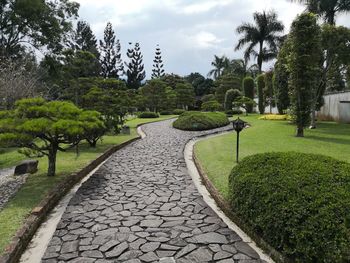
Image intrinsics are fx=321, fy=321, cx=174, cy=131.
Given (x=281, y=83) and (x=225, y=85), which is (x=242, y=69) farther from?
(x=281, y=83)

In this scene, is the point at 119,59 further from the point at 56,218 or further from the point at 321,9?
the point at 56,218

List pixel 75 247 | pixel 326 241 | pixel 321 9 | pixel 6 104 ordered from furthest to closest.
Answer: pixel 321 9 < pixel 6 104 < pixel 75 247 < pixel 326 241

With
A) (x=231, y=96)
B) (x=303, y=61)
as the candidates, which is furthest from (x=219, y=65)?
(x=303, y=61)

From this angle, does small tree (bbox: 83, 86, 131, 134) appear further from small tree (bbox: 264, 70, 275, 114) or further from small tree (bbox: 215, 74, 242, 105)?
small tree (bbox: 215, 74, 242, 105)

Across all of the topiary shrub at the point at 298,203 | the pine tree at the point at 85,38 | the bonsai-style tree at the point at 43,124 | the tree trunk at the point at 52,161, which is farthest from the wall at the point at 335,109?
the pine tree at the point at 85,38

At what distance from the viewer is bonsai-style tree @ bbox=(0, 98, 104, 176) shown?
21.6 ft

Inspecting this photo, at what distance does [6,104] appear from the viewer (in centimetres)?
1542

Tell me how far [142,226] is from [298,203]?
87.3 inches

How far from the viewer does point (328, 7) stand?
21844 millimetres

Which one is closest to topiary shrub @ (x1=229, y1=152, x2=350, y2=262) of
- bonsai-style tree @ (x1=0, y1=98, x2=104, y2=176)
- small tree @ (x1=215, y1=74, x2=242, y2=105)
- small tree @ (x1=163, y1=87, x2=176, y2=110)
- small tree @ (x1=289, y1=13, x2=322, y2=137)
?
bonsai-style tree @ (x1=0, y1=98, x2=104, y2=176)

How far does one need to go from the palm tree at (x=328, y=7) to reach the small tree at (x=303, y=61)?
10410 mm

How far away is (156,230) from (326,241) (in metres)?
2.29

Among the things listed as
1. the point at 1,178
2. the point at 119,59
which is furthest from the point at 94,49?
the point at 1,178

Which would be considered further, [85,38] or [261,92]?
[85,38]
